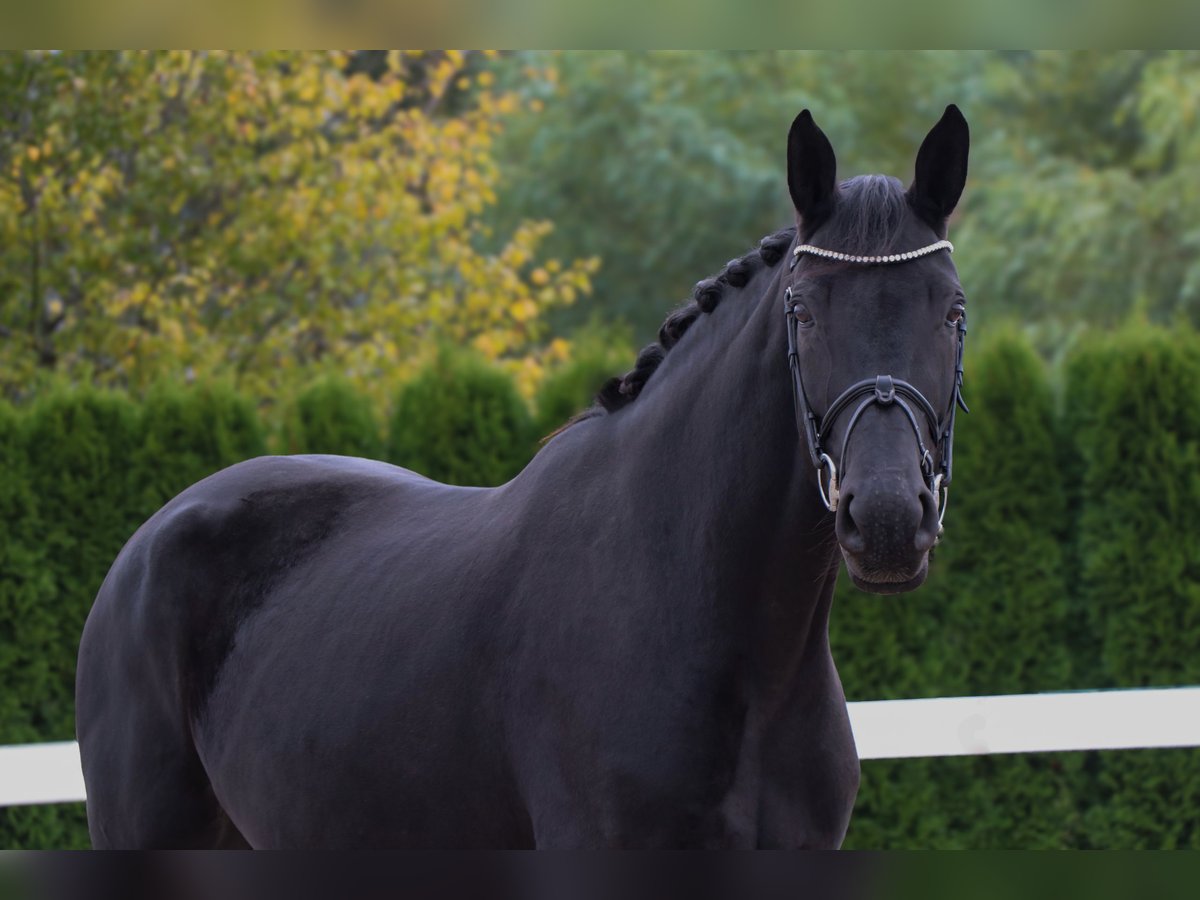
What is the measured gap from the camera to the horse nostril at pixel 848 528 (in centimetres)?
218

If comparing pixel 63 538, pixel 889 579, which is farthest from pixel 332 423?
pixel 889 579

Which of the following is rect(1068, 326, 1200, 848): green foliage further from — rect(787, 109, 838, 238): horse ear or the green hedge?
rect(787, 109, 838, 238): horse ear

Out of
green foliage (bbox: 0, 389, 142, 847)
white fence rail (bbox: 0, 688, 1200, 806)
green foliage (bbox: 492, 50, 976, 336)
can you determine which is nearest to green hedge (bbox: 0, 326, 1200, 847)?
green foliage (bbox: 0, 389, 142, 847)

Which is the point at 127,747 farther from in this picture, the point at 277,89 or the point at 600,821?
the point at 277,89

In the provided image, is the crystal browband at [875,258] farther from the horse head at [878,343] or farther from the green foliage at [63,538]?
the green foliage at [63,538]

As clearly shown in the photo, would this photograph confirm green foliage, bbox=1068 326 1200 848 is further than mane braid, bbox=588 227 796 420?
Yes

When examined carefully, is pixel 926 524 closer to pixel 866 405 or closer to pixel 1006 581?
pixel 866 405

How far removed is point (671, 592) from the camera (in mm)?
2604

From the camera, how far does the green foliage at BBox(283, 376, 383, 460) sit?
690 cm

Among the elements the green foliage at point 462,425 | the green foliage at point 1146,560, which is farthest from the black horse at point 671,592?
the green foliage at point 1146,560

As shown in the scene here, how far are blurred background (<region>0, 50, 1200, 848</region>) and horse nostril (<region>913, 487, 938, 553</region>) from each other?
14.0 ft

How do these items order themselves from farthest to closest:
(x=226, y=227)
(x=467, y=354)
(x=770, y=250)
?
(x=226, y=227) < (x=467, y=354) < (x=770, y=250)

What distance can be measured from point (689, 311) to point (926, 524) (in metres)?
0.88

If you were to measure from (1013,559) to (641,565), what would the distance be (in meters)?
4.36
